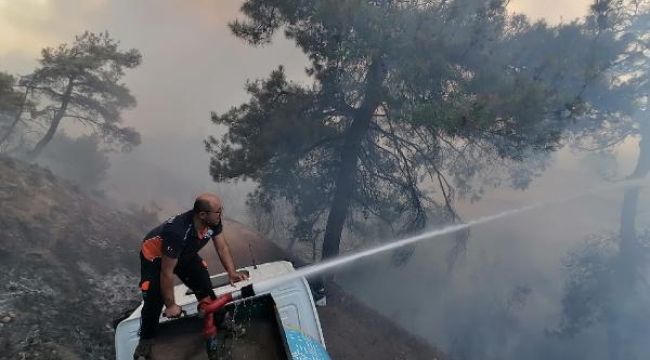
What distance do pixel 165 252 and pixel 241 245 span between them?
9746mm

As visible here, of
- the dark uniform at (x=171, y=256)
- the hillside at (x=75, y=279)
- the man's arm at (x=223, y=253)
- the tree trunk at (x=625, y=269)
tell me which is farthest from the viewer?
the tree trunk at (x=625, y=269)

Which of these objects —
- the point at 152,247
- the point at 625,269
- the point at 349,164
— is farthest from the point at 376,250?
the point at 625,269

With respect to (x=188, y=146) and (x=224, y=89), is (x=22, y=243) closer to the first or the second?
(x=188, y=146)

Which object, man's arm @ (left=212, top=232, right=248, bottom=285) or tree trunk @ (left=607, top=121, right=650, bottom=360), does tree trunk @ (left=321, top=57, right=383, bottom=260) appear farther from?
tree trunk @ (left=607, top=121, right=650, bottom=360)

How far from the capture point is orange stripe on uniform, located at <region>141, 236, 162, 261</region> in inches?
188

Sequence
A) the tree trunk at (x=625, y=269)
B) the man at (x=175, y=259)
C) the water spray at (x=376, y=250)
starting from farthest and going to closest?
the tree trunk at (x=625, y=269) → the water spray at (x=376, y=250) → the man at (x=175, y=259)

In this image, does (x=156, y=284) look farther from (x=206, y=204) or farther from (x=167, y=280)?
(x=206, y=204)

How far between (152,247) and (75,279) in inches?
211

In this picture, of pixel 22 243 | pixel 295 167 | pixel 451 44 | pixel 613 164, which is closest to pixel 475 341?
pixel 613 164

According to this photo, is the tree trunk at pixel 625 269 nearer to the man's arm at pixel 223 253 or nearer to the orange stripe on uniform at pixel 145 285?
the man's arm at pixel 223 253

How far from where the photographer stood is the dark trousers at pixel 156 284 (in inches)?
168

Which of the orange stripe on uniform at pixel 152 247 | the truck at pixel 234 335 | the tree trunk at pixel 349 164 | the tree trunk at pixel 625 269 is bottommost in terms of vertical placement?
the tree trunk at pixel 625 269

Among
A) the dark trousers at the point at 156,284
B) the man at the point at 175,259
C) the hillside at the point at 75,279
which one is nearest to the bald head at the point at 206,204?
the man at the point at 175,259

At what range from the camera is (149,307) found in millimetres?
4449
